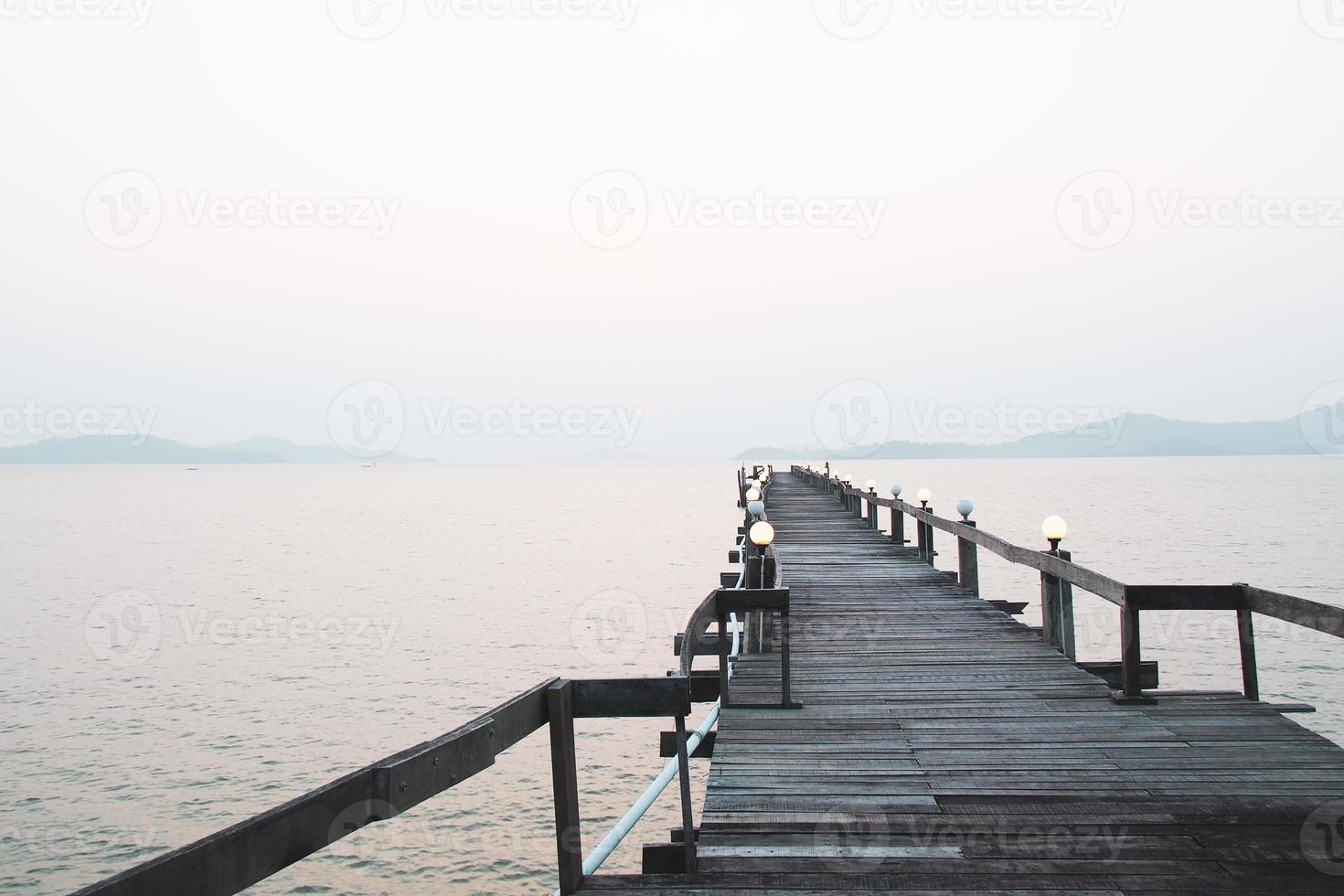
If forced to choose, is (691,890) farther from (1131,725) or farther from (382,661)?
(382,661)

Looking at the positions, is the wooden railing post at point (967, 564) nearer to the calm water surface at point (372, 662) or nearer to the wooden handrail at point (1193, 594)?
the wooden handrail at point (1193, 594)

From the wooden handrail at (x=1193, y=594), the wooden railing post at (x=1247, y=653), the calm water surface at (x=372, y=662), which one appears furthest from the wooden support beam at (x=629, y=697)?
the calm water surface at (x=372, y=662)

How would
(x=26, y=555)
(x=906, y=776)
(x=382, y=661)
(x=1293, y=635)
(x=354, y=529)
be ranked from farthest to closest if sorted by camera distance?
1. (x=354, y=529)
2. (x=26, y=555)
3. (x=1293, y=635)
4. (x=382, y=661)
5. (x=906, y=776)

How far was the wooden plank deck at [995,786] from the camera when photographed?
3.61 m

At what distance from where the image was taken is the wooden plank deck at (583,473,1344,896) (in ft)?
11.9

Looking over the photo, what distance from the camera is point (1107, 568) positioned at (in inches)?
1168

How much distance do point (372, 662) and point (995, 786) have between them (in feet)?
51.7

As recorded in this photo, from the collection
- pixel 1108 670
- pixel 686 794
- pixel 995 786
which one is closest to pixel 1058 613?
pixel 1108 670

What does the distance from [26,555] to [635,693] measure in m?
47.3

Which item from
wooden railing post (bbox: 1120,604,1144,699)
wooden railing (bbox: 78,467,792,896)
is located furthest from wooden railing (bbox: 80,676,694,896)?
wooden railing post (bbox: 1120,604,1144,699)

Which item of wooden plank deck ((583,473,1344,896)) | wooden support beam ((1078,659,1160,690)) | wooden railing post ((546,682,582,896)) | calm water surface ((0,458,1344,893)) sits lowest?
calm water surface ((0,458,1344,893))

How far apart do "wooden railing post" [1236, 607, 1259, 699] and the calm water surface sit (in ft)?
19.6

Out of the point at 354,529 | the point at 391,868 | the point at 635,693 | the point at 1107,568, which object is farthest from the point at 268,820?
the point at 354,529

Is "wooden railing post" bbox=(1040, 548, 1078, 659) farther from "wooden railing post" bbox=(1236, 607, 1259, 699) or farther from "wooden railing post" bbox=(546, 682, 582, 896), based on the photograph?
"wooden railing post" bbox=(546, 682, 582, 896)
